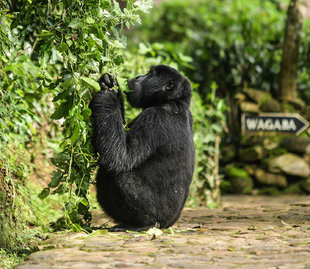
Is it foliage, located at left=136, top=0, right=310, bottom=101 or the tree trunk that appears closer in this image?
the tree trunk

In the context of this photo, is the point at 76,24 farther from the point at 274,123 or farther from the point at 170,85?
the point at 274,123

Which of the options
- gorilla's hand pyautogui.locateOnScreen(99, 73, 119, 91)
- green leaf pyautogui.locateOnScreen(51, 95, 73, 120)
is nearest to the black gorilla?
gorilla's hand pyautogui.locateOnScreen(99, 73, 119, 91)

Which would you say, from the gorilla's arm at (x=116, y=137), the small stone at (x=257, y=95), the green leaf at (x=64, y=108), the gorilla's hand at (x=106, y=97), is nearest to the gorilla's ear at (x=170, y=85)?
the gorilla's arm at (x=116, y=137)

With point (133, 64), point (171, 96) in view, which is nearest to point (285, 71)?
point (133, 64)

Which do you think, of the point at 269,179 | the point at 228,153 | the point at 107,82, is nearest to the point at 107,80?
the point at 107,82

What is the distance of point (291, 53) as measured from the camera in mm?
9906

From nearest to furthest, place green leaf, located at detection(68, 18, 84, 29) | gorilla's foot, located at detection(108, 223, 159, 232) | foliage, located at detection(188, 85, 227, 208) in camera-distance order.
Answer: green leaf, located at detection(68, 18, 84, 29) < gorilla's foot, located at detection(108, 223, 159, 232) < foliage, located at detection(188, 85, 227, 208)

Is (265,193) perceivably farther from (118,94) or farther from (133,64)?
(118,94)

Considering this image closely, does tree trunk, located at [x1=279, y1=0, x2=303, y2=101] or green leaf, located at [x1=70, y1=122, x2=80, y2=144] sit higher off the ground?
tree trunk, located at [x1=279, y1=0, x2=303, y2=101]

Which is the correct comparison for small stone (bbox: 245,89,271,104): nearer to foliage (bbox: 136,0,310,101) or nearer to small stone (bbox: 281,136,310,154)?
foliage (bbox: 136,0,310,101)

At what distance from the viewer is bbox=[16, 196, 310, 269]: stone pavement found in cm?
316

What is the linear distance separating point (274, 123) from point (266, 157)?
0.70m

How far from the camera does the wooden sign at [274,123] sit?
9.24m

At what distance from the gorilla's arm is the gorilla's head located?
38 cm
